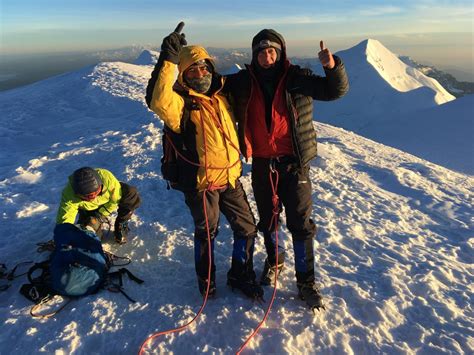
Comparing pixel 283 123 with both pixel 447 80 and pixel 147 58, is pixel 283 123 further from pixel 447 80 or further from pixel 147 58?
pixel 447 80

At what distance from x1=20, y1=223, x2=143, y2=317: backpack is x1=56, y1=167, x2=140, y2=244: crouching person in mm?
297

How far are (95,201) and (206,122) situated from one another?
2093 mm

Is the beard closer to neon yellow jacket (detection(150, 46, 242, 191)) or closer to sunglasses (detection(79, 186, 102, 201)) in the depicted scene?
neon yellow jacket (detection(150, 46, 242, 191))

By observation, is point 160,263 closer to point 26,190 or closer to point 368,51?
point 26,190

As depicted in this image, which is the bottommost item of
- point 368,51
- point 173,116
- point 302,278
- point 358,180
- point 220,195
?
point 368,51

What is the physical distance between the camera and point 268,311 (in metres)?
3.58

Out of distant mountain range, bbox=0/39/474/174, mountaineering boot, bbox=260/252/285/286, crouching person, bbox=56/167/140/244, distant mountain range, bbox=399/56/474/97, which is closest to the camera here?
mountaineering boot, bbox=260/252/285/286

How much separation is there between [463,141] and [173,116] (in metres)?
18.6

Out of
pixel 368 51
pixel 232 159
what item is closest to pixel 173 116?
pixel 232 159

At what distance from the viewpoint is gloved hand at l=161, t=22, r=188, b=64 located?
9.48 ft

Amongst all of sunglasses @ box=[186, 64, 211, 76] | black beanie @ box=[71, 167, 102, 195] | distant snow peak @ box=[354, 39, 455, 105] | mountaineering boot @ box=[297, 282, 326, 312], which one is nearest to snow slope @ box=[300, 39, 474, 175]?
distant snow peak @ box=[354, 39, 455, 105]

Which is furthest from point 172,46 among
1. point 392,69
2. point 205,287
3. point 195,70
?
point 392,69

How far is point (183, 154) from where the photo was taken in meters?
3.32

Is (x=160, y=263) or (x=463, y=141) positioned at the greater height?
(x=160, y=263)
